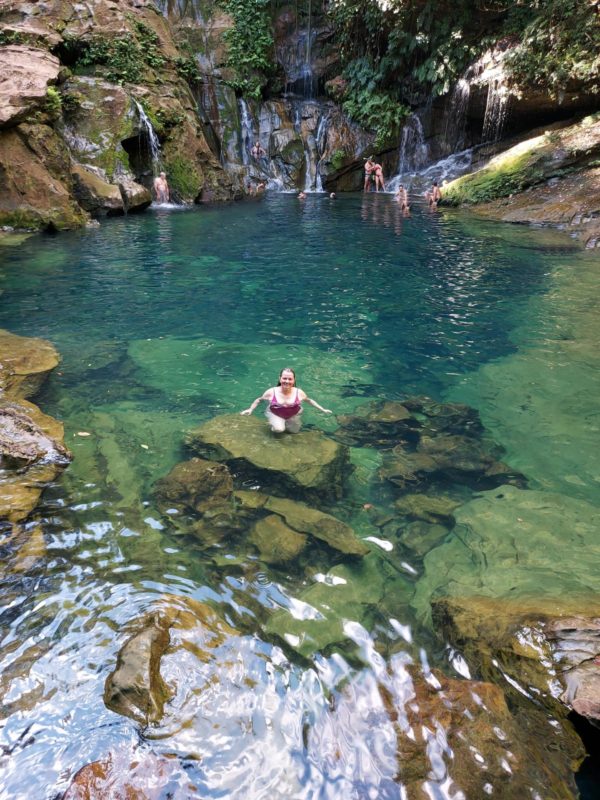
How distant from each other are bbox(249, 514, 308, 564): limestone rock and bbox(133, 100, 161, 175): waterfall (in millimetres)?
20366

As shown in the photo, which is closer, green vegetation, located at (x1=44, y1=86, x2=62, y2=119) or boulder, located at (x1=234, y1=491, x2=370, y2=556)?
boulder, located at (x1=234, y1=491, x2=370, y2=556)

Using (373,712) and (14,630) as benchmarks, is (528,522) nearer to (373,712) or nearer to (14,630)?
(373,712)

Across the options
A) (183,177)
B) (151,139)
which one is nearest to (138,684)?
(151,139)

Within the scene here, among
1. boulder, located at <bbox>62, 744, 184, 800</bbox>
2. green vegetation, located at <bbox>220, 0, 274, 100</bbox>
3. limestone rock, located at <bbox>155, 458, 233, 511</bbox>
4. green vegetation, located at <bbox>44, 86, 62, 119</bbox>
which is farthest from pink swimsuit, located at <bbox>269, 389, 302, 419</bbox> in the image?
green vegetation, located at <bbox>220, 0, 274, 100</bbox>

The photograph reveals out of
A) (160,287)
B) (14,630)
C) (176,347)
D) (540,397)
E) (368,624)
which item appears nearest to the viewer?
(14,630)

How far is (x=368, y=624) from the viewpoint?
12.4ft

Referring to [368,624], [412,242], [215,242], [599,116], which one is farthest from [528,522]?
[599,116]

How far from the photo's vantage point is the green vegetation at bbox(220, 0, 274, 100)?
84.6 feet

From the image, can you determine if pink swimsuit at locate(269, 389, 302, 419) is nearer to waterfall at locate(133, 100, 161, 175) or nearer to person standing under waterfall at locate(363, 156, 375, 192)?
waterfall at locate(133, 100, 161, 175)

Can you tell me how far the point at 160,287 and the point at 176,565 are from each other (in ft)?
28.9

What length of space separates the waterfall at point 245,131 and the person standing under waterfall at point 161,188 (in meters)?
6.00

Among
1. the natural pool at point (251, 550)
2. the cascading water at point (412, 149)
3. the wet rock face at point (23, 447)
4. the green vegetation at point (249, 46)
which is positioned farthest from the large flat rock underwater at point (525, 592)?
the green vegetation at point (249, 46)

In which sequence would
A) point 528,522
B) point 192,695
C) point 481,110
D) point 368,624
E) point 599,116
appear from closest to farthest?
point 192,695 → point 368,624 → point 528,522 → point 599,116 → point 481,110

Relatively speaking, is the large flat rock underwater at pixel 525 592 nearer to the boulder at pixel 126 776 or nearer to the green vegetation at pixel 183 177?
the boulder at pixel 126 776
